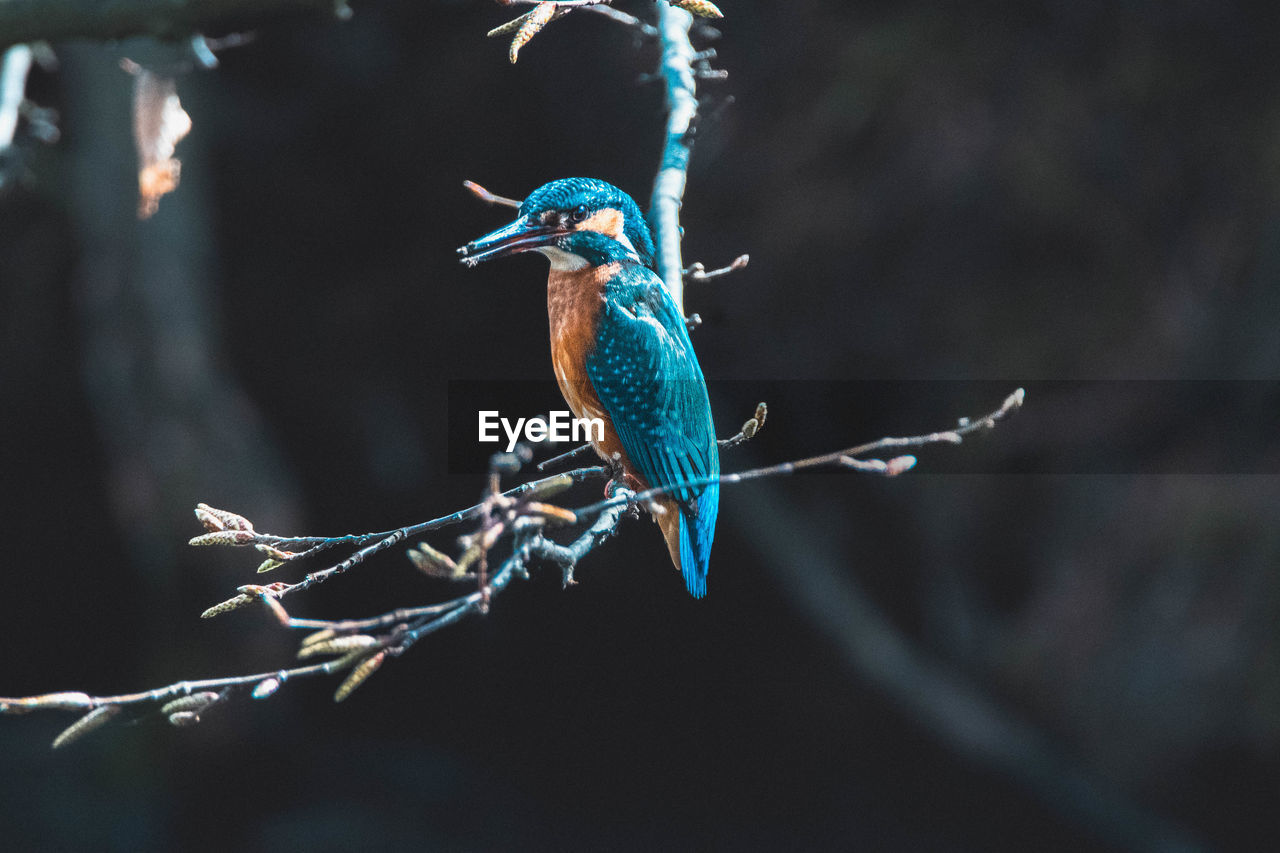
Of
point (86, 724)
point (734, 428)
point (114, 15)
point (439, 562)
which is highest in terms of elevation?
point (114, 15)

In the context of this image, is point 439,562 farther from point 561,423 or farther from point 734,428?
point 734,428

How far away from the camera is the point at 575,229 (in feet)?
3.42

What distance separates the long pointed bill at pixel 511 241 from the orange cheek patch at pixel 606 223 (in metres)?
0.03

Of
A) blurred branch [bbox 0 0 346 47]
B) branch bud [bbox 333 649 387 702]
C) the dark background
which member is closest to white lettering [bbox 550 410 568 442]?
branch bud [bbox 333 649 387 702]

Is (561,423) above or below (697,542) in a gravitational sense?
above

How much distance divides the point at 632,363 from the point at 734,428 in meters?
2.85

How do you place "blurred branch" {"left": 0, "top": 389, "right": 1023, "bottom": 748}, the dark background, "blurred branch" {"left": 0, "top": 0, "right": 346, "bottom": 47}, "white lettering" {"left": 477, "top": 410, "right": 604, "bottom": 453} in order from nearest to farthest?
1. "blurred branch" {"left": 0, "top": 389, "right": 1023, "bottom": 748}
2. "white lettering" {"left": 477, "top": 410, "right": 604, "bottom": 453}
3. "blurred branch" {"left": 0, "top": 0, "right": 346, "bottom": 47}
4. the dark background

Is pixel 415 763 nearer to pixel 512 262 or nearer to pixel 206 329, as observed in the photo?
pixel 206 329

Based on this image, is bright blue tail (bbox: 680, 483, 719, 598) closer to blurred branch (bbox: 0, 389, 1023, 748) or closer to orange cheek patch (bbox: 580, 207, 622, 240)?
blurred branch (bbox: 0, 389, 1023, 748)

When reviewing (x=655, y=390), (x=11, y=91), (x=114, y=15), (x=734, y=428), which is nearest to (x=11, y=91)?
(x=11, y=91)

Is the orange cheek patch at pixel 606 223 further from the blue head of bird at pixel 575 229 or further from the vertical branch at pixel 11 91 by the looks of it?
the vertical branch at pixel 11 91

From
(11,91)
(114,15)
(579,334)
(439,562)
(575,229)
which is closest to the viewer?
(439,562)

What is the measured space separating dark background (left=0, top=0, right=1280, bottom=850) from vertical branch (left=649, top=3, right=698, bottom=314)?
4.85 feet

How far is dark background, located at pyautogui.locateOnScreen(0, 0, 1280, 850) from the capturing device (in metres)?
3.34
